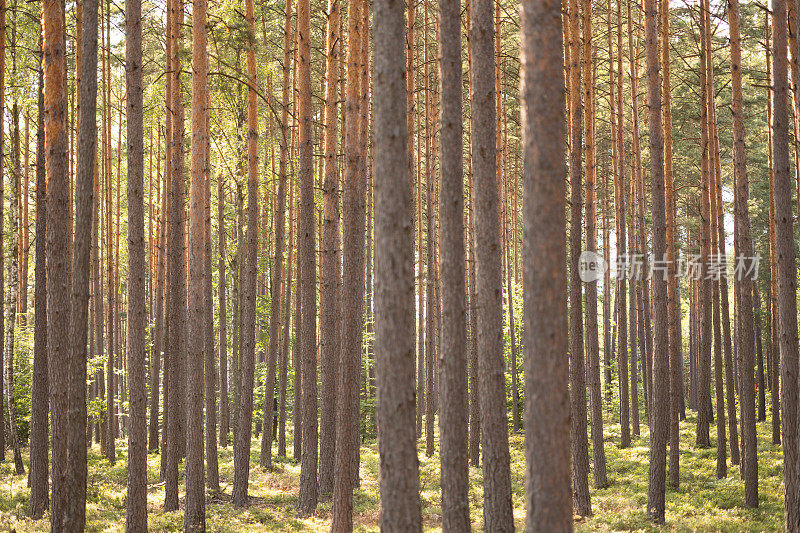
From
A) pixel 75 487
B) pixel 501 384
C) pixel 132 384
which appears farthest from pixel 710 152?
pixel 75 487

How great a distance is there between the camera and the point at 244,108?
16.3 meters

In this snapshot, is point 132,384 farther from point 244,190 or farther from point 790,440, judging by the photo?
point 244,190

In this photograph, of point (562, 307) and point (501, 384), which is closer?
point (562, 307)

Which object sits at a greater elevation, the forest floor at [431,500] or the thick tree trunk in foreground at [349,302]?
the thick tree trunk in foreground at [349,302]

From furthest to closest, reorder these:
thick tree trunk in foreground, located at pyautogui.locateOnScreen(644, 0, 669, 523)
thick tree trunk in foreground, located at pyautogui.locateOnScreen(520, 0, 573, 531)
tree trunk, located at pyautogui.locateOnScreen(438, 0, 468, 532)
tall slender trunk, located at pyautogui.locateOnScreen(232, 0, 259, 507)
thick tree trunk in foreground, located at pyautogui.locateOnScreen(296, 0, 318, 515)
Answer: tall slender trunk, located at pyautogui.locateOnScreen(232, 0, 259, 507), thick tree trunk in foreground, located at pyautogui.locateOnScreen(296, 0, 318, 515), thick tree trunk in foreground, located at pyautogui.locateOnScreen(644, 0, 669, 523), tree trunk, located at pyautogui.locateOnScreen(438, 0, 468, 532), thick tree trunk in foreground, located at pyautogui.locateOnScreen(520, 0, 573, 531)

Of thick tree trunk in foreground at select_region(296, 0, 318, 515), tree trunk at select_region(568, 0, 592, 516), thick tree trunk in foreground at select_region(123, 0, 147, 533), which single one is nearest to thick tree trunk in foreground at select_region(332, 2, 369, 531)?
thick tree trunk in foreground at select_region(296, 0, 318, 515)

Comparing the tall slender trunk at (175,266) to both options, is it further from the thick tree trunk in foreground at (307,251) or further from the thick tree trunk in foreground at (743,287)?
the thick tree trunk in foreground at (743,287)

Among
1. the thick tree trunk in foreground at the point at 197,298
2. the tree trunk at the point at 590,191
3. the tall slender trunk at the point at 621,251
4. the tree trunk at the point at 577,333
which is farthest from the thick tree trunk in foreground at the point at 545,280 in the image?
the tall slender trunk at the point at 621,251

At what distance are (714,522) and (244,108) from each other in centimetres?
1307

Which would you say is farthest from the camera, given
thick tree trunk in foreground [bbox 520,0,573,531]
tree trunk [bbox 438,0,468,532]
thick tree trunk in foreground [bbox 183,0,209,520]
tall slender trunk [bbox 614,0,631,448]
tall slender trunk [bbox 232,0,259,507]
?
tall slender trunk [bbox 614,0,631,448]

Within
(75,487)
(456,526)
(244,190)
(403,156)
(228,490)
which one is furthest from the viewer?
(244,190)

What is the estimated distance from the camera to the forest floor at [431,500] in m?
11.3

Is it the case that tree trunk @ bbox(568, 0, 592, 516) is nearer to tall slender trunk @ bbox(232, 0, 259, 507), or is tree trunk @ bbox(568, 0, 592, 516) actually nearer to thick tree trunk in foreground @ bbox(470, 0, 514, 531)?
thick tree trunk in foreground @ bbox(470, 0, 514, 531)

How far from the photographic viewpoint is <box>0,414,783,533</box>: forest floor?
11.3 meters
